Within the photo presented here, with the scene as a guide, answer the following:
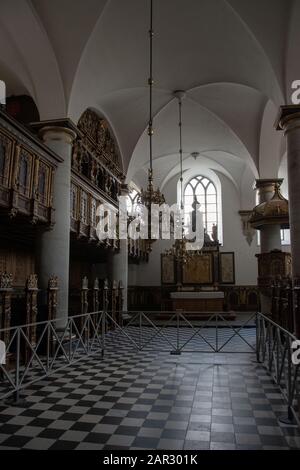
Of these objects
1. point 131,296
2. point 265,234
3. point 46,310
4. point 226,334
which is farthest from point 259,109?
point 131,296

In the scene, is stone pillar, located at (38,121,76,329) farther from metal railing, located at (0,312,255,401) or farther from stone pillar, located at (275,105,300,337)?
stone pillar, located at (275,105,300,337)

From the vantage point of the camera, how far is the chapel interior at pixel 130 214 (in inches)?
214

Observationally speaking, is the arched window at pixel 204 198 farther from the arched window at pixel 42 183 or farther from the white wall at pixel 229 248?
the arched window at pixel 42 183

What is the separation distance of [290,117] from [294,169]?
1531mm

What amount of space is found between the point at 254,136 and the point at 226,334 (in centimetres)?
872

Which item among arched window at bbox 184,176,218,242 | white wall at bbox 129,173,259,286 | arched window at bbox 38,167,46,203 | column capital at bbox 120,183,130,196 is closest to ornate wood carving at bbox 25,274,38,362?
arched window at bbox 38,167,46,203

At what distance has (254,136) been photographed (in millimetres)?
16812

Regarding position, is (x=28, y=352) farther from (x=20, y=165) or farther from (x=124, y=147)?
(x=124, y=147)

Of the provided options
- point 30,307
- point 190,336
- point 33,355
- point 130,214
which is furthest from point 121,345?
point 130,214

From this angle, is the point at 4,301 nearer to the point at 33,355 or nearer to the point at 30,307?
the point at 30,307

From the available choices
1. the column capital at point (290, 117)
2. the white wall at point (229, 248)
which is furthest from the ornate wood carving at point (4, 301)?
the white wall at point (229, 248)

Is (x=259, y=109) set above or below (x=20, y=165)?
above

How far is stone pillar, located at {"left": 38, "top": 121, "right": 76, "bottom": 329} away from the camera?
10.9m

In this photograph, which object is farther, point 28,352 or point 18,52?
point 18,52
